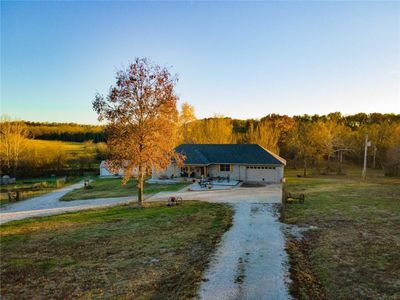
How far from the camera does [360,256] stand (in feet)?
35.6

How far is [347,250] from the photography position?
1148 centimetres

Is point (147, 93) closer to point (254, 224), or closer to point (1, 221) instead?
point (254, 224)

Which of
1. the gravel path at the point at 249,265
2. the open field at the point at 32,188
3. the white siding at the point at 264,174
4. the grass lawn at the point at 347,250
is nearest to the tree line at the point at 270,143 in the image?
the open field at the point at 32,188

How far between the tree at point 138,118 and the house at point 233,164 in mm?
12973

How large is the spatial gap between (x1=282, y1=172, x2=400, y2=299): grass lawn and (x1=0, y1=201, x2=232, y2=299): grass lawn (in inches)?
131

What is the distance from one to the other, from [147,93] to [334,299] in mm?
15461

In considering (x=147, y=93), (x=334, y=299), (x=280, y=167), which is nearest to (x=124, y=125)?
(x=147, y=93)

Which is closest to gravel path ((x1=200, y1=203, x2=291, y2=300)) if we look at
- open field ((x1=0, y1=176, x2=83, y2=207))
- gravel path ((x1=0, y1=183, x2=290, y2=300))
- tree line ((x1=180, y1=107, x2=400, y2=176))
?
gravel path ((x1=0, y1=183, x2=290, y2=300))

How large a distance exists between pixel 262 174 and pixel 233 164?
3.23 meters

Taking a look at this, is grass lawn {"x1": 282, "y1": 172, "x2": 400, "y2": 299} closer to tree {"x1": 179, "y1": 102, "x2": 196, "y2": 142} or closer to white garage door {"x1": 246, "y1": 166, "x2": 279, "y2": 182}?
white garage door {"x1": 246, "y1": 166, "x2": 279, "y2": 182}

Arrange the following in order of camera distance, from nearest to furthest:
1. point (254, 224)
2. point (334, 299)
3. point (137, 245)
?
point (334, 299) → point (137, 245) → point (254, 224)

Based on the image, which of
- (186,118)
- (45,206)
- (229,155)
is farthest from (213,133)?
(45,206)

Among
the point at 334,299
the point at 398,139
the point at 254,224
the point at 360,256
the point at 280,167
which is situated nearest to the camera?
the point at 334,299

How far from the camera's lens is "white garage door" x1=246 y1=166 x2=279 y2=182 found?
31.4m
